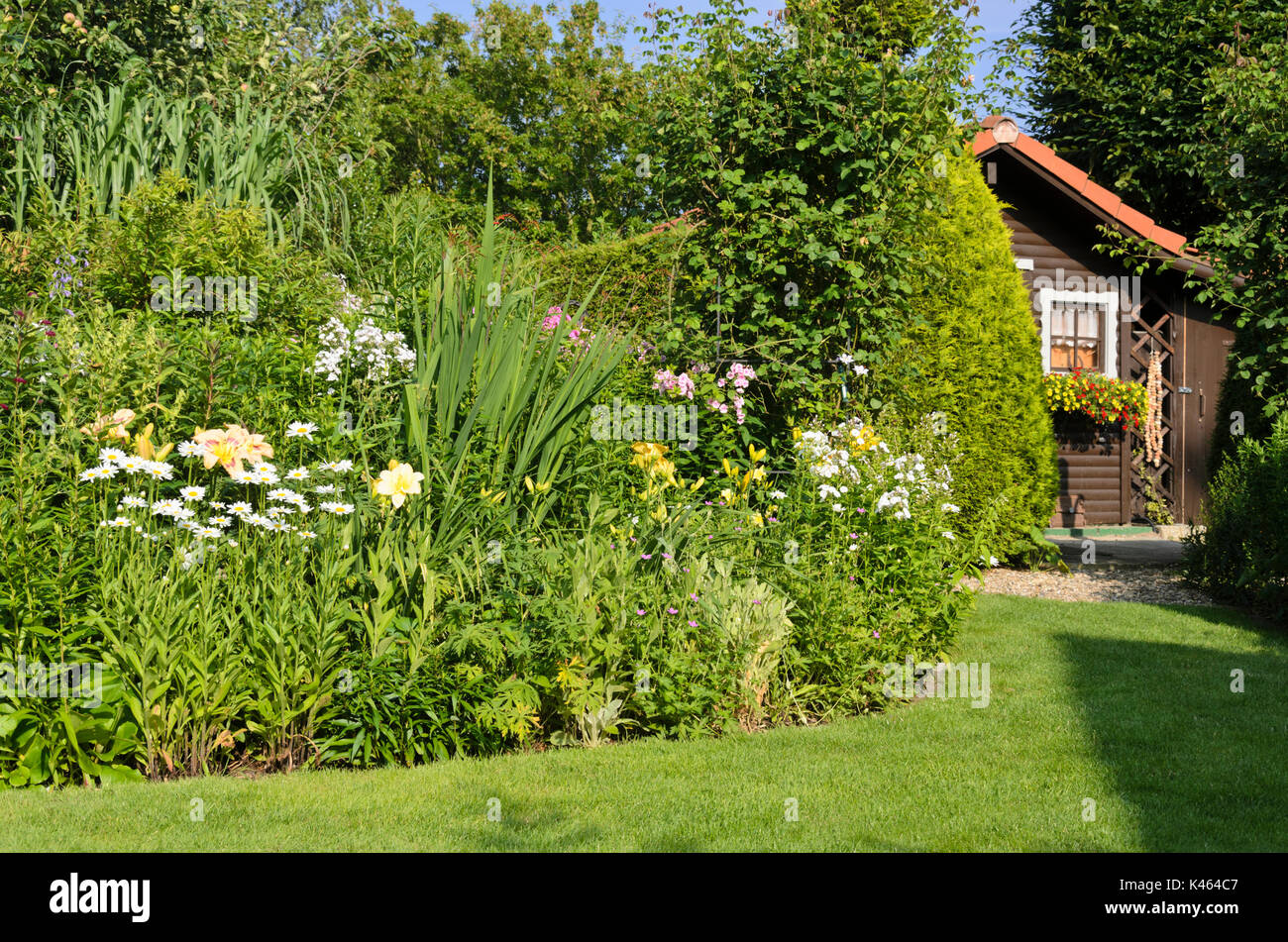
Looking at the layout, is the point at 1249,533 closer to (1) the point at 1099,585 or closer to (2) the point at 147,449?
(1) the point at 1099,585

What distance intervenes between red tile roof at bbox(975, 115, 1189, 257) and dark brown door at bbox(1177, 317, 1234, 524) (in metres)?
1.83

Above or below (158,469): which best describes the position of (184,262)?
above

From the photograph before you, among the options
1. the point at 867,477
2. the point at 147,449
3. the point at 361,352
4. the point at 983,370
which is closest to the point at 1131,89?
the point at 983,370

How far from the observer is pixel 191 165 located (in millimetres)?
7090

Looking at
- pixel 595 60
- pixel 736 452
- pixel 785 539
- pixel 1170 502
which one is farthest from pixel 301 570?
pixel 595 60

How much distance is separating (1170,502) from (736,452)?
10.7 metres

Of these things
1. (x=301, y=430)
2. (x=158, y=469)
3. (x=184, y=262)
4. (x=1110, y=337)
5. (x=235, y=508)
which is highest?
(x=1110, y=337)

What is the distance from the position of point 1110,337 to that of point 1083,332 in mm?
392

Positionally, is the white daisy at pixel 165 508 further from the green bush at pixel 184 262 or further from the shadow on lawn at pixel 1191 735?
the shadow on lawn at pixel 1191 735

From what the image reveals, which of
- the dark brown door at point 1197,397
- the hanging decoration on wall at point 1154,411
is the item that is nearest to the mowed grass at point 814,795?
the hanging decoration on wall at point 1154,411

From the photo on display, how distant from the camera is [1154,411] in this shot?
47.2ft

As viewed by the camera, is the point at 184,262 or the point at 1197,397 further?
the point at 1197,397

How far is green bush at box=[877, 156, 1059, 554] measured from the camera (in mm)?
8445

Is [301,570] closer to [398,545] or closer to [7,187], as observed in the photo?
[398,545]
